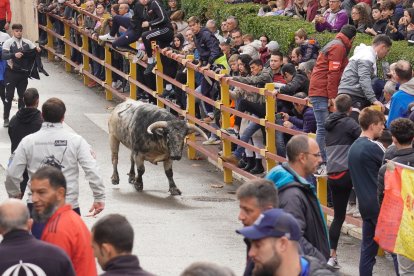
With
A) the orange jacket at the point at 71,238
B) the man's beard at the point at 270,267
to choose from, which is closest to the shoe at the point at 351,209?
the orange jacket at the point at 71,238

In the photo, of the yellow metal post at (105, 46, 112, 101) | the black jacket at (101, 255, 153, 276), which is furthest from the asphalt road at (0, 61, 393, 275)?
the black jacket at (101, 255, 153, 276)

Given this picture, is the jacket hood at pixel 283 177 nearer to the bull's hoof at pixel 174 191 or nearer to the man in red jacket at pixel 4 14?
the bull's hoof at pixel 174 191

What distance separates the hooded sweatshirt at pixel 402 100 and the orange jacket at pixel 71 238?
5.54 metres

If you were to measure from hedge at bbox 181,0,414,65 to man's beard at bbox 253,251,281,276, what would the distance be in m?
10.3

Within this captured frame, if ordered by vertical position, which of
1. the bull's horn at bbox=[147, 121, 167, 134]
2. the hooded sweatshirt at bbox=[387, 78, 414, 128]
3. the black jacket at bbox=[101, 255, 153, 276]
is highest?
the black jacket at bbox=[101, 255, 153, 276]

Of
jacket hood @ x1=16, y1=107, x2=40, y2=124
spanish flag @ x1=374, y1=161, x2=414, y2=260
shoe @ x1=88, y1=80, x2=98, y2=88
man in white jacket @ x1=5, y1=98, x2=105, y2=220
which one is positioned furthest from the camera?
shoe @ x1=88, y1=80, x2=98, y2=88

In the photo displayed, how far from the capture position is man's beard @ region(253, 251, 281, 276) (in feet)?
21.2

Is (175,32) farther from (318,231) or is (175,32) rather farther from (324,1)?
(318,231)

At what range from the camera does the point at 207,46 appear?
66.1 ft

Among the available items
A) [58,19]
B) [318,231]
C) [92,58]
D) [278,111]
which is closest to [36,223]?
[318,231]

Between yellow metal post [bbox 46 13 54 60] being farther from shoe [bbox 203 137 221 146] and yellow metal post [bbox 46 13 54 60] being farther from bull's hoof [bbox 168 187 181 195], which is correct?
bull's hoof [bbox 168 187 181 195]

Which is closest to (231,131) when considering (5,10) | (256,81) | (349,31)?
(256,81)

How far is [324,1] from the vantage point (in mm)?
20438

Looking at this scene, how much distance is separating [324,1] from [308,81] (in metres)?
3.98
